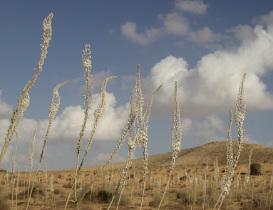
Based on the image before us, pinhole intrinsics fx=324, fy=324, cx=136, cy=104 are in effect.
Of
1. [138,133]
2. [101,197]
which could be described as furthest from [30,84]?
[101,197]

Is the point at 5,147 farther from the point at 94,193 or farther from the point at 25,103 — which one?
the point at 94,193

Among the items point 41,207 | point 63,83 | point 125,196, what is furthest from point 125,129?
point 125,196

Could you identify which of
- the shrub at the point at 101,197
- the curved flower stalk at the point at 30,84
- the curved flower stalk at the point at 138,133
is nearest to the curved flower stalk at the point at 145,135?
the curved flower stalk at the point at 138,133

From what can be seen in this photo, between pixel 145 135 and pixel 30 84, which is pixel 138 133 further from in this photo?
pixel 30 84

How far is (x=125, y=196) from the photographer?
1251 centimetres

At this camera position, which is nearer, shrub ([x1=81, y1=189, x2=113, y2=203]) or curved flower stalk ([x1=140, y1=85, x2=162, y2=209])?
curved flower stalk ([x1=140, y1=85, x2=162, y2=209])

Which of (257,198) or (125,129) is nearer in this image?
(125,129)

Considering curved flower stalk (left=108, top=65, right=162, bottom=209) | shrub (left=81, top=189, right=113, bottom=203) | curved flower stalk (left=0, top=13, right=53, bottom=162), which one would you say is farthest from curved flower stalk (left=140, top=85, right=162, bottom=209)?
shrub (left=81, top=189, right=113, bottom=203)

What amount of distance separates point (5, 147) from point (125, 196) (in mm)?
10577

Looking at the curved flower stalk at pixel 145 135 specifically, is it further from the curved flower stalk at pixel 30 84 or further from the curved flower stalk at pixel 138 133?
the curved flower stalk at pixel 30 84

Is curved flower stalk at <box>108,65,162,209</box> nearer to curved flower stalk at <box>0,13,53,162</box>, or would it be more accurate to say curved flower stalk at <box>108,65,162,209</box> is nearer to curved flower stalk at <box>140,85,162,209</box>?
curved flower stalk at <box>140,85,162,209</box>

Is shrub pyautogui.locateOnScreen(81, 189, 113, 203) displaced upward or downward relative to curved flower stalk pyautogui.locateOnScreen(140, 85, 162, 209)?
downward

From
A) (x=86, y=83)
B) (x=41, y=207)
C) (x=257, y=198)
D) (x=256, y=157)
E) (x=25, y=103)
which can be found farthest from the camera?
(x=256, y=157)

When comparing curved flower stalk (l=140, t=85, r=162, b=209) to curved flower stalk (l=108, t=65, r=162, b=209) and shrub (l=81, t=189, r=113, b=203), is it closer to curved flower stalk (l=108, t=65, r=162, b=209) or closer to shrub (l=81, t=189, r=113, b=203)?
curved flower stalk (l=108, t=65, r=162, b=209)
